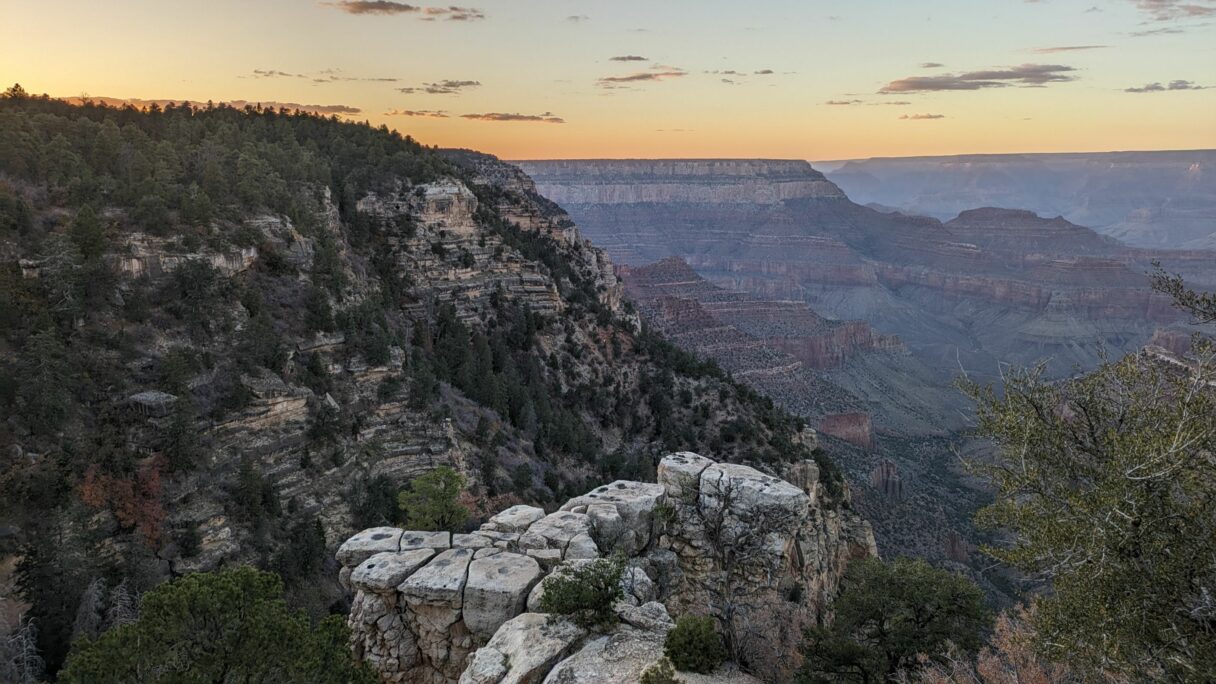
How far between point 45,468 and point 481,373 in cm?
2694

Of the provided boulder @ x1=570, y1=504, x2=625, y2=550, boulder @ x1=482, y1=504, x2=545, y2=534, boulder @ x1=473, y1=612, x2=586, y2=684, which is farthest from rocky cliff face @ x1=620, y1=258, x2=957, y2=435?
boulder @ x1=473, y1=612, x2=586, y2=684

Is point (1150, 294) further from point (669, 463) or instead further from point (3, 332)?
point (3, 332)

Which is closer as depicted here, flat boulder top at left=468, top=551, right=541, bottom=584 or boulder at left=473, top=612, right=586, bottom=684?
boulder at left=473, top=612, right=586, bottom=684

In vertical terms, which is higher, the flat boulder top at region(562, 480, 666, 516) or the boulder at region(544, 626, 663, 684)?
the boulder at region(544, 626, 663, 684)

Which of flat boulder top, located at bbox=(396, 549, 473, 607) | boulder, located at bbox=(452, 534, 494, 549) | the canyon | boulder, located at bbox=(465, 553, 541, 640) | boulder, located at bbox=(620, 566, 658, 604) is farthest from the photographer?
the canyon

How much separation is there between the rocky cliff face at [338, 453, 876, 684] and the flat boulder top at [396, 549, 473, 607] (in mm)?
37

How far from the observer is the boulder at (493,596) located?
18.6 meters

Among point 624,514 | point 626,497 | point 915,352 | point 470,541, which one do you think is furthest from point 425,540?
point 915,352

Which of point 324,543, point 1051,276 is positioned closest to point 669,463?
point 324,543

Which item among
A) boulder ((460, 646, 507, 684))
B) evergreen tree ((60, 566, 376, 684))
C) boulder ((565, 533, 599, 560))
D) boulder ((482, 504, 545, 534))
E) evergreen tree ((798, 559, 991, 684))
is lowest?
evergreen tree ((798, 559, 991, 684))

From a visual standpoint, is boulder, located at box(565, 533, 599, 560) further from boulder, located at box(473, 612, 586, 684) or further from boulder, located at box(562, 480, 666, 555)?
boulder, located at box(473, 612, 586, 684)

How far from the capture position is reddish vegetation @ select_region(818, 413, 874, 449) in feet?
295

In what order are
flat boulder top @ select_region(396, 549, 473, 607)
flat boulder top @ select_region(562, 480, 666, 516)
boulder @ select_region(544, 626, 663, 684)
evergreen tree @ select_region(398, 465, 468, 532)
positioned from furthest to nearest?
flat boulder top @ select_region(562, 480, 666, 516)
evergreen tree @ select_region(398, 465, 468, 532)
flat boulder top @ select_region(396, 549, 473, 607)
boulder @ select_region(544, 626, 663, 684)

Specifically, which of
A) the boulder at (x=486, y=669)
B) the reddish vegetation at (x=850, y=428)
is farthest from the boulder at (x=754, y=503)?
the reddish vegetation at (x=850, y=428)
